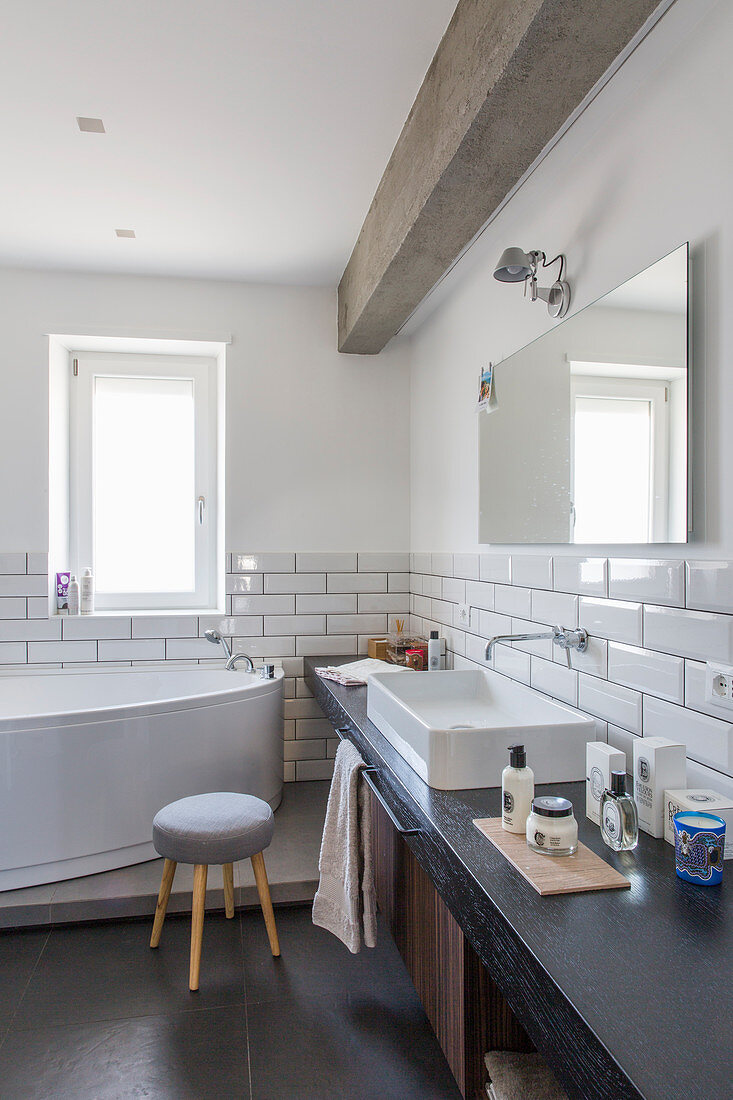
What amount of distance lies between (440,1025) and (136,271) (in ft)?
11.0

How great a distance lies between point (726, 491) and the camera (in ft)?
4.66

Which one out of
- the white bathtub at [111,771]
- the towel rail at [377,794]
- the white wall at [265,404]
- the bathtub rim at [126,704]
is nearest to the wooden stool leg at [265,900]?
the towel rail at [377,794]

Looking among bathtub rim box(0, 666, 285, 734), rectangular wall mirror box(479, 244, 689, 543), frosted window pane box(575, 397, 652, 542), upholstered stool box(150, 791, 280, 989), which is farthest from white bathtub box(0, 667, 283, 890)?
frosted window pane box(575, 397, 652, 542)

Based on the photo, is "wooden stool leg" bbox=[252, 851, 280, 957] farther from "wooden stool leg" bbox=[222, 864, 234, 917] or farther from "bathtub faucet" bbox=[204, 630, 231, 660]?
"bathtub faucet" bbox=[204, 630, 231, 660]

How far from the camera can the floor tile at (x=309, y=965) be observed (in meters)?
2.22

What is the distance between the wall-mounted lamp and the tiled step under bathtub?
215 centimetres

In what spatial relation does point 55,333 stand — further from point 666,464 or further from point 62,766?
point 666,464

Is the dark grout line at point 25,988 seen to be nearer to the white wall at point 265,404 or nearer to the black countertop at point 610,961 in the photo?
the black countertop at point 610,961

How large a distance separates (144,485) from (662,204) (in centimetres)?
295

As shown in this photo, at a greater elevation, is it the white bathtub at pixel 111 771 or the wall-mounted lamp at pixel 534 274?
the wall-mounted lamp at pixel 534 274

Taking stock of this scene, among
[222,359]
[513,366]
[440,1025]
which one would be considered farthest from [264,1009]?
[222,359]

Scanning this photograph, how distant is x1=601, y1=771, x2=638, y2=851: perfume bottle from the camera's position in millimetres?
1329

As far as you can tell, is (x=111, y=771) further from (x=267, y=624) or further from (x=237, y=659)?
(x=267, y=624)

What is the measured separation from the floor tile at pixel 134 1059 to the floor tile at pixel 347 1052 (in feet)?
0.22
